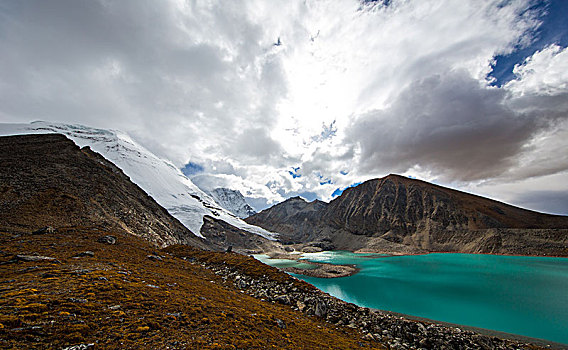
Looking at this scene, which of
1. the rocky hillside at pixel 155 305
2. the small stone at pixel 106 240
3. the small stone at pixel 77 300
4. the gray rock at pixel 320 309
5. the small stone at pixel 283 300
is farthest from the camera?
the small stone at pixel 106 240

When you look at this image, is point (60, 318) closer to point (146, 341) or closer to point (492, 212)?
point (146, 341)

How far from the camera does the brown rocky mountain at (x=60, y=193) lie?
77.7 feet

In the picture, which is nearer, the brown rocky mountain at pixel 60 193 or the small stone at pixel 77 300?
the small stone at pixel 77 300

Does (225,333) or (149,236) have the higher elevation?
(225,333)

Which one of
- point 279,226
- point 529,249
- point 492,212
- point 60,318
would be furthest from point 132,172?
point 492,212

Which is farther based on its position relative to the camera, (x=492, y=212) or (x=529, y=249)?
(x=492, y=212)

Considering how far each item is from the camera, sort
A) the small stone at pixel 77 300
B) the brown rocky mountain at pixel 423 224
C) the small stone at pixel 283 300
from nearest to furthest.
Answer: the small stone at pixel 77 300 < the small stone at pixel 283 300 < the brown rocky mountain at pixel 423 224

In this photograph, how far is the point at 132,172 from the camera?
10644cm

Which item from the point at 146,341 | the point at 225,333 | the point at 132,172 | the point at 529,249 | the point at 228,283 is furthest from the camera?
the point at 132,172

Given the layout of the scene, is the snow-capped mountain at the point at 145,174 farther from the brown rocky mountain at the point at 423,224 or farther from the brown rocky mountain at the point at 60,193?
the brown rocky mountain at the point at 423,224

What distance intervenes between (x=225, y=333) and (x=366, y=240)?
4948 inches

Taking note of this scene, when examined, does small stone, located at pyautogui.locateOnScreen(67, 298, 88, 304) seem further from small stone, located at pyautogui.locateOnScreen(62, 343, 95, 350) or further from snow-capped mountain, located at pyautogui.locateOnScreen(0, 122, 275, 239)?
snow-capped mountain, located at pyautogui.locateOnScreen(0, 122, 275, 239)

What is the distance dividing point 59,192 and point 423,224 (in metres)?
143

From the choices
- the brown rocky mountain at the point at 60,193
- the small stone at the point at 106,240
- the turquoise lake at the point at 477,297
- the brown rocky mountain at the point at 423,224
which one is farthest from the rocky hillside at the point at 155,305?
the brown rocky mountain at the point at 423,224
